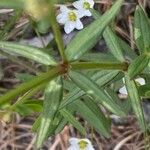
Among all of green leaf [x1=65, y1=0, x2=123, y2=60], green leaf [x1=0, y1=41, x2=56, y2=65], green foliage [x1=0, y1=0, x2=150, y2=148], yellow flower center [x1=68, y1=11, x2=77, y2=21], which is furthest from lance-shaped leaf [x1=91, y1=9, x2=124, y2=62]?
yellow flower center [x1=68, y1=11, x2=77, y2=21]

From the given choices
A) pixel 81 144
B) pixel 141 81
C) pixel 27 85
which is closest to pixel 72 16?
pixel 141 81

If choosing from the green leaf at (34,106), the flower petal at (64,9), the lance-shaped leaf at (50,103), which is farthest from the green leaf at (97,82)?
the flower petal at (64,9)

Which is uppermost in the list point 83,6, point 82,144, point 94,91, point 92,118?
point 83,6

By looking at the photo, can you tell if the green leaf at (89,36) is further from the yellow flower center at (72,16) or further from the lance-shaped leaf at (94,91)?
the yellow flower center at (72,16)

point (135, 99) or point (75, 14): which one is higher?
point (75, 14)

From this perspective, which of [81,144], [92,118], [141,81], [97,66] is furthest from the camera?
[81,144]

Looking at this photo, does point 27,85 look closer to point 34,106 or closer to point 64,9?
point 34,106

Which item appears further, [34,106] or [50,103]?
[34,106]
